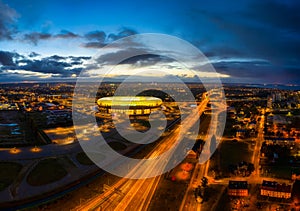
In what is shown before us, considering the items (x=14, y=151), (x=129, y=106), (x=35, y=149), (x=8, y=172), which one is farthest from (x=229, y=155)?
(x=129, y=106)

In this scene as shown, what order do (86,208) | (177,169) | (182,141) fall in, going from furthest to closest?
(182,141) < (177,169) < (86,208)

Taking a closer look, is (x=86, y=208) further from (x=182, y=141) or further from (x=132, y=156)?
(x=182, y=141)

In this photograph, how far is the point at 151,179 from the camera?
1655 cm

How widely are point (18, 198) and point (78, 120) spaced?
73.8 feet

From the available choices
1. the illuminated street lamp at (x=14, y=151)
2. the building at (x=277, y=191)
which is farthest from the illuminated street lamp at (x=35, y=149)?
the building at (x=277, y=191)

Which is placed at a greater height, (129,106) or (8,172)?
(129,106)

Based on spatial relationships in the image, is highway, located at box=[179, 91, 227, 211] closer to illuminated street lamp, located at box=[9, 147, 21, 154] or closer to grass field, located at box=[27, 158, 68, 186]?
grass field, located at box=[27, 158, 68, 186]

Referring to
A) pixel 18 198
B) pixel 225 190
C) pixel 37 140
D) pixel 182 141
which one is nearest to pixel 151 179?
pixel 225 190

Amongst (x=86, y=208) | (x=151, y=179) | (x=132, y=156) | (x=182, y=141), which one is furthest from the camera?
(x=182, y=141)

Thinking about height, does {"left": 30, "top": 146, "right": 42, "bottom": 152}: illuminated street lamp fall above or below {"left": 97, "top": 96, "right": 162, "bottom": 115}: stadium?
below

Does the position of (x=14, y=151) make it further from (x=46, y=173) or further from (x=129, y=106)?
(x=129, y=106)

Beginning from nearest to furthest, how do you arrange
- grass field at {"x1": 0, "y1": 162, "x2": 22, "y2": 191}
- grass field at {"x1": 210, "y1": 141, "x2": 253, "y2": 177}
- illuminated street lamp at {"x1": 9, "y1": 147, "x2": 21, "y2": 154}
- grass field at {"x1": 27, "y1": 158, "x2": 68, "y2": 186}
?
grass field at {"x1": 0, "y1": 162, "x2": 22, "y2": 191}
grass field at {"x1": 27, "y1": 158, "x2": 68, "y2": 186}
grass field at {"x1": 210, "y1": 141, "x2": 253, "y2": 177}
illuminated street lamp at {"x1": 9, "y1": 147, "x2": 21, "y2": 154}

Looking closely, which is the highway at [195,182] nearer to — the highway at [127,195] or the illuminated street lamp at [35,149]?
the highway at [127,195]

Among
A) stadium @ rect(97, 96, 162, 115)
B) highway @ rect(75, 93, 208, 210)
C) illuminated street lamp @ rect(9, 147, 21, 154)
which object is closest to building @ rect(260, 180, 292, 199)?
highway @ rect(75, 93, 208, 210)
